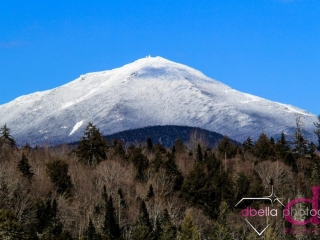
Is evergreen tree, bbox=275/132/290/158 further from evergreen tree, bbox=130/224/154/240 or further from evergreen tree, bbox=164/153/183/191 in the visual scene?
evergreen tree, bbox=130/224/154/240

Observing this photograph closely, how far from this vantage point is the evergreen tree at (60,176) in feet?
236

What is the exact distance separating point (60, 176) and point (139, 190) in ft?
26.9

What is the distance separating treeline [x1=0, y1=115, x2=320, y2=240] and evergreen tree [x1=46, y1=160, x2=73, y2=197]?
101mm

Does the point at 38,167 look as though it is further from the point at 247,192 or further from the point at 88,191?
the point at 247,192

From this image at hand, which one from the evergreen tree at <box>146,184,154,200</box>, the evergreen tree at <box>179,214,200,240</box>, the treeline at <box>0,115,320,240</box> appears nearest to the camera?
the evergreen tree at <box>179,214,200,240</box>

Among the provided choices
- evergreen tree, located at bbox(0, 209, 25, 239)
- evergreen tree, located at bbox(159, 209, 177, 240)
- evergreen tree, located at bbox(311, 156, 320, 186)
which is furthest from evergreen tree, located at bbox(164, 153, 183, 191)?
evergreen tree, located at bbox(0, 209, 25, 239)

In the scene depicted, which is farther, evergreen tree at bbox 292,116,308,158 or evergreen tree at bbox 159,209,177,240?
evergreen tree at bbox 292,116,308,158

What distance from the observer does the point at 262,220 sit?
63.8 meters

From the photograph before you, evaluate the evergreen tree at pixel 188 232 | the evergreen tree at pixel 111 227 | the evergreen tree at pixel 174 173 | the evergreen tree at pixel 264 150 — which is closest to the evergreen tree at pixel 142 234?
the evergreen tree at pixel 111 227

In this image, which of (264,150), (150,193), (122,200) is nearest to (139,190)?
(150,193)

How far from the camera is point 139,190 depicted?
2945 inches

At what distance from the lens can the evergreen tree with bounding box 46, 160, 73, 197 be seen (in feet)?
236

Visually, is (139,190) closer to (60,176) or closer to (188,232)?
(60,176)

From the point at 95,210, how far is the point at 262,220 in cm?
1475
